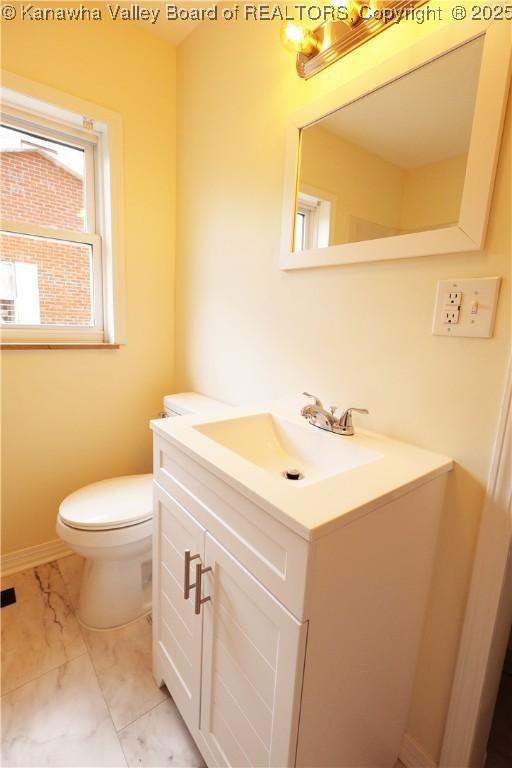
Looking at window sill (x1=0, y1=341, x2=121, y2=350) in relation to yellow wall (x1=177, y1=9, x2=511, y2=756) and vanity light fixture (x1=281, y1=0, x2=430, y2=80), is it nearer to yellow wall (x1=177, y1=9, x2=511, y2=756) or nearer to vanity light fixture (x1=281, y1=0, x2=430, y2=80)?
yellow wall (x1=177, y1=9, x2=511, y2=756)

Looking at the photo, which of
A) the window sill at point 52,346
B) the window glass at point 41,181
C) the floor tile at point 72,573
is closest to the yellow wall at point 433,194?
the window sill at point 52,346

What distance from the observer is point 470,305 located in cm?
78

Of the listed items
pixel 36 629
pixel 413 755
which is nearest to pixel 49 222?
pixel 36 629

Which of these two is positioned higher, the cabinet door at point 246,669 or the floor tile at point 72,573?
the cabinet door at point 246,669

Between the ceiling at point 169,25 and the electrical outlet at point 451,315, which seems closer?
the electrical outlet at point 451,315

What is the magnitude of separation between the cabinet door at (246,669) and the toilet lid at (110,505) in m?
0.57

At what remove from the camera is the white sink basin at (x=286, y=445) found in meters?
0.94

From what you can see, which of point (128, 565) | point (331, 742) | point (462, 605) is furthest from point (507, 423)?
point (128, 565)

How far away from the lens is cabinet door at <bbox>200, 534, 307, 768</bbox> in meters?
0.61

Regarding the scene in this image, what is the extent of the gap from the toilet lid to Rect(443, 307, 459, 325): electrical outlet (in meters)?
1.17

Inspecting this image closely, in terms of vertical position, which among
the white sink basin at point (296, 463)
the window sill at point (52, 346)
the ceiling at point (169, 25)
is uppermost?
the ceiling at point (169, 25)

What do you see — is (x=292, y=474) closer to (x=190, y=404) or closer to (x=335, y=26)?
(x=190, y=404)

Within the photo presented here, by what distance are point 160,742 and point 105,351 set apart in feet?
4.89

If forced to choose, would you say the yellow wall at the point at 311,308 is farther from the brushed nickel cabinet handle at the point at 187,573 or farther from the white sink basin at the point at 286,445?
the brushed nickel cabinet handle at the point at 187,573
